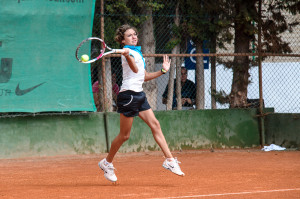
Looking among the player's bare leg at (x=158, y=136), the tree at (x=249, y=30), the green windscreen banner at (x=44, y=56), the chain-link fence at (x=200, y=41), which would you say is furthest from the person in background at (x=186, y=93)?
the player's bare leg at (x=158, y=136)

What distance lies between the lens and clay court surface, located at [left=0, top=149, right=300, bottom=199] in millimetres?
6273

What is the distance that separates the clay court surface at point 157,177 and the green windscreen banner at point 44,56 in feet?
3.51

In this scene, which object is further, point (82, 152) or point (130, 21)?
point (130, 21)

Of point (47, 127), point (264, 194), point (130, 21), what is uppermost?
point (130, 21)

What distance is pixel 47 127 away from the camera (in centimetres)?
1046

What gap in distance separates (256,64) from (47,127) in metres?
4.60

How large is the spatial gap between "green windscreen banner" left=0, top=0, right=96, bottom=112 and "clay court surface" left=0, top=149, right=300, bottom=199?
1.07m

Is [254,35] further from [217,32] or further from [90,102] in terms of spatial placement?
[90,102]

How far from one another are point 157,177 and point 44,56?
3.65 metres

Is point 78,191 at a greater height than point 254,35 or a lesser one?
lesser

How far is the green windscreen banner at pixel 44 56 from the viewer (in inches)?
391

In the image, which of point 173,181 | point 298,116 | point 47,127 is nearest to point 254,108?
point 298,116

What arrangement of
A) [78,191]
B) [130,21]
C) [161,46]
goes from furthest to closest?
[161,46] < [130,21] < [78,191]

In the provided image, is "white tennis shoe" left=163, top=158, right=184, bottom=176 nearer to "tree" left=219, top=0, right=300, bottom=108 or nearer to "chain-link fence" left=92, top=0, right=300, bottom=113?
"chain-link fence" left=92, top=0, right=300, bottom=113
